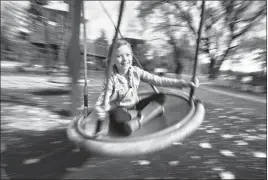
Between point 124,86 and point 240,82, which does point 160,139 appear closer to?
point 124,86

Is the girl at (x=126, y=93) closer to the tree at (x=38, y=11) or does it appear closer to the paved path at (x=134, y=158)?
the paved path at (x=134, y=158)

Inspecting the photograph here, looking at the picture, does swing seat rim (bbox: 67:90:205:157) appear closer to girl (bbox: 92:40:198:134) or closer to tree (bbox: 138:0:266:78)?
girl (bbox: 92:40:198:134)

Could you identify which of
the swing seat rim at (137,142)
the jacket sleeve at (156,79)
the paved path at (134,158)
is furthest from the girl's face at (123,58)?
the paved path at (134,158)

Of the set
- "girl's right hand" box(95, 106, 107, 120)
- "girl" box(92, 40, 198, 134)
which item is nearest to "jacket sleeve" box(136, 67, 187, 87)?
"girl" box(92, 40, 198, 134)

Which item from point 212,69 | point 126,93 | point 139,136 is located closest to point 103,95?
point 126,93

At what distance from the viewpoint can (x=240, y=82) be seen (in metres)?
8.62

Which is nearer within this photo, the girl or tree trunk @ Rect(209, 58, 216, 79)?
the girl

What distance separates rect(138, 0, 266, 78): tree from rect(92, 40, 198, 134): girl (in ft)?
14.8

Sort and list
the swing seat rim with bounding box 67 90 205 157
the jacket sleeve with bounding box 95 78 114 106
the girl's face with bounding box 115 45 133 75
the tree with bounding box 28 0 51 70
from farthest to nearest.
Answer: the tree with bounding box 28 0 51 70, the girl's face with bounding box 115 45 133 75, the jacket sleeve with bounding box 95 78 114 106, the swing seat rim with bounding box 67 90 205 157

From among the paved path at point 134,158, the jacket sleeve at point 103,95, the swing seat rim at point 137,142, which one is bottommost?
the paved path at point 134,158

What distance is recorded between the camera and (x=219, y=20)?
6.61 metres

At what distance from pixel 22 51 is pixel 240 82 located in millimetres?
7215

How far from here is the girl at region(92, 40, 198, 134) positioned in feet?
5.53

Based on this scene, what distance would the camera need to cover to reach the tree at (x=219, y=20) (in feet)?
20.5
